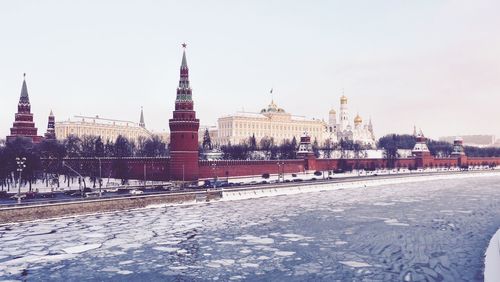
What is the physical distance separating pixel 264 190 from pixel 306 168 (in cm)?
2333

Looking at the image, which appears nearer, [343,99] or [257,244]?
[257,244]

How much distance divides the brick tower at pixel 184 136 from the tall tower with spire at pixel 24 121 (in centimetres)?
2401

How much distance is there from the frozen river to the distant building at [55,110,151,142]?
256 ft

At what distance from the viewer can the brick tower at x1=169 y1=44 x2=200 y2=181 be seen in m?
51.8

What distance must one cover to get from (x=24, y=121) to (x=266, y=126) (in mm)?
62778

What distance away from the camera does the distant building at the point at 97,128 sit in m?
108

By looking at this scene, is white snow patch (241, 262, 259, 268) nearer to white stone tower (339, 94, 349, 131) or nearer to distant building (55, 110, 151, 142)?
distant building (55, 110, 151, 142)

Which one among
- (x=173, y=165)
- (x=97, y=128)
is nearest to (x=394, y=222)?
(x=173, y=165)

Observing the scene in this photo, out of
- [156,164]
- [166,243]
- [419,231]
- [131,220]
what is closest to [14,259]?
[166,243]

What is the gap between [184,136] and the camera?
52344 mm

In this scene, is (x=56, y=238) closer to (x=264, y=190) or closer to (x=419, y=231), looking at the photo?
(x=419, y=231)

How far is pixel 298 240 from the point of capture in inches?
982

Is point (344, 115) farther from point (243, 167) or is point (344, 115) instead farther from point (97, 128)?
point (243, 167)

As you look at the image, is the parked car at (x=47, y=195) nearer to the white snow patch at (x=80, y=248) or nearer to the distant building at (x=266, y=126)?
the white snow patch at (x=80, y=248)
